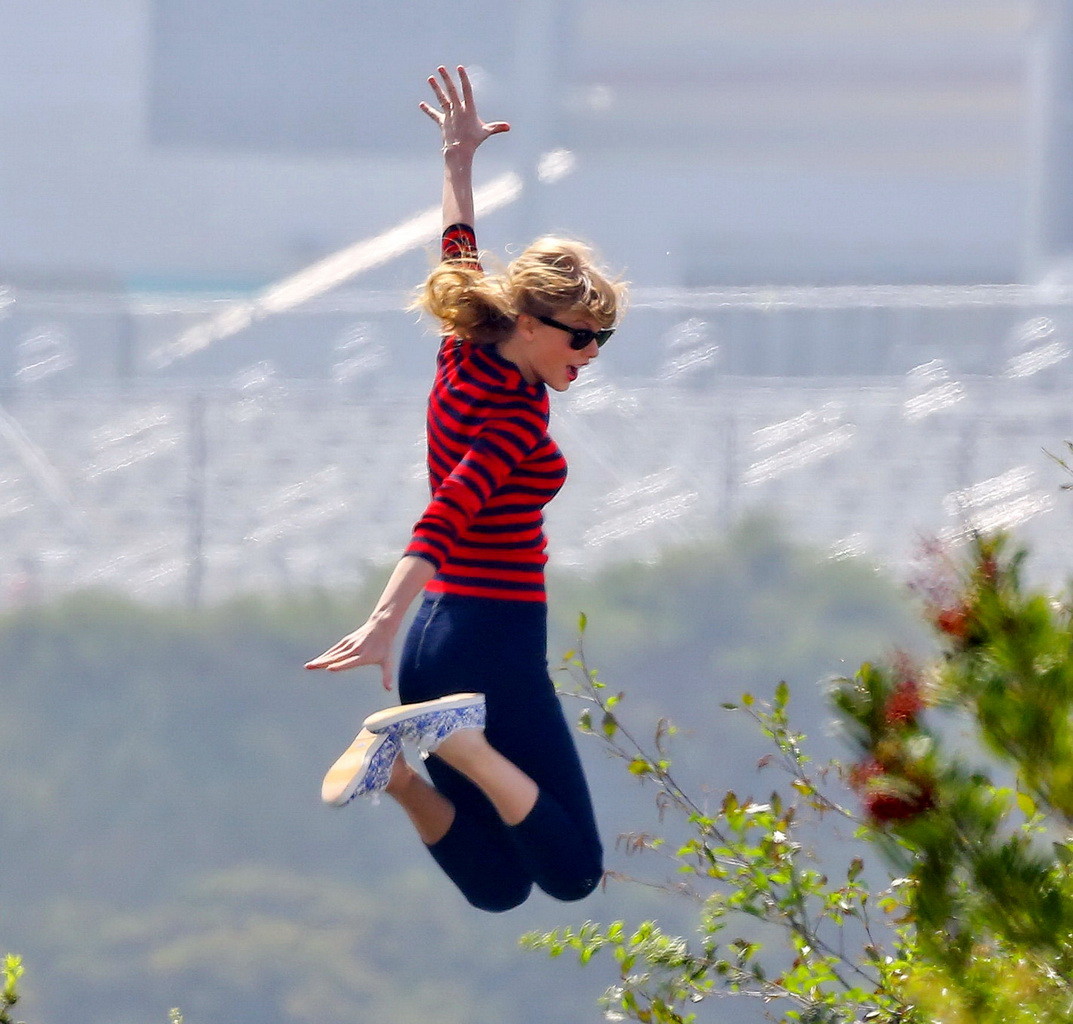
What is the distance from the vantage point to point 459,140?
8.23 feet

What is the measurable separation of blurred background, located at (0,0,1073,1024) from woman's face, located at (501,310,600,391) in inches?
92.8

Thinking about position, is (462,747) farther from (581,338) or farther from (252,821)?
(252,821)

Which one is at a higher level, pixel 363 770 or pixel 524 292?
pixel 524 292

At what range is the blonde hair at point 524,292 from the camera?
2285 mm

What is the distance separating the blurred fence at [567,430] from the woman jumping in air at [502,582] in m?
2.32

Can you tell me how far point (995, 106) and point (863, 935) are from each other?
8.52 feet

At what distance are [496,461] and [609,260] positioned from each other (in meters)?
2.58

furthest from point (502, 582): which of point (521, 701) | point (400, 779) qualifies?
point (400, 779)

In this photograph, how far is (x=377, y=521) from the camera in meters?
4.84

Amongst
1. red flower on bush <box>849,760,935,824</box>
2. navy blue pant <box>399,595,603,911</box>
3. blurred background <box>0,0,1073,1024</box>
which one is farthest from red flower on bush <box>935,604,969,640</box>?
blurred background <box>0,0,1073,1024</box>

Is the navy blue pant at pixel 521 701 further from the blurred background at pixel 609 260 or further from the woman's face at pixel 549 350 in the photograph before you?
the blurred background at pixel 609 260

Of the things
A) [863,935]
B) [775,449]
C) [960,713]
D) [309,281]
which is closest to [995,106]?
[775,449]

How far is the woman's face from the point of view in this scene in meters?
2.29

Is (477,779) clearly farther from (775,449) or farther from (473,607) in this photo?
(775,449)
